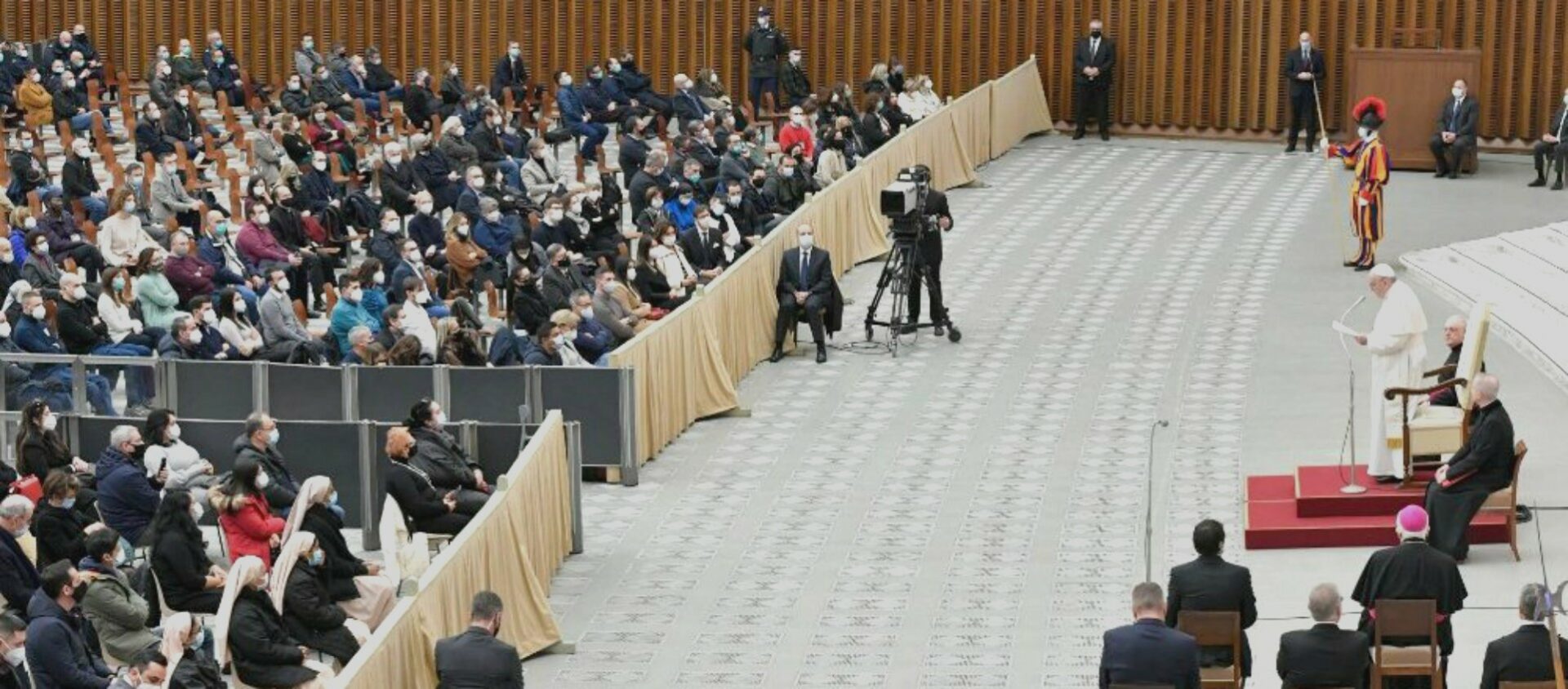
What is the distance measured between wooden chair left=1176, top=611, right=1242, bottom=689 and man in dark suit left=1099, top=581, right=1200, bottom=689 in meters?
0.96

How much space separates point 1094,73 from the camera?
31453 mm

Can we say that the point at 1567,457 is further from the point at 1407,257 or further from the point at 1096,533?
the point at 1407,257

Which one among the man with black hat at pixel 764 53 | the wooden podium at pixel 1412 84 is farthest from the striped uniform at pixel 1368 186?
the man with black hat at pixel 764 53

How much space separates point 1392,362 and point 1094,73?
1585cm

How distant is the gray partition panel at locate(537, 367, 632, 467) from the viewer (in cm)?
1756

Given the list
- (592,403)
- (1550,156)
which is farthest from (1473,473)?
(1550,156)

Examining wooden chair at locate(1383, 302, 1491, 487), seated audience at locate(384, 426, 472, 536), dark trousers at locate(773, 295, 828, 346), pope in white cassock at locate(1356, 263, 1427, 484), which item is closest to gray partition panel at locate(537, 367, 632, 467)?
seated audience at locate(384, 426, 472, 536)

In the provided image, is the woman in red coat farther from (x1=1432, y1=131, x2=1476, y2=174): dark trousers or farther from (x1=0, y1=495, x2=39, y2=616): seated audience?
(x1=1432, y1=131, x2=1476, y2=174): dark trousers

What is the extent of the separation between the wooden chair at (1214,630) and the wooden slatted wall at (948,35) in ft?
60.1

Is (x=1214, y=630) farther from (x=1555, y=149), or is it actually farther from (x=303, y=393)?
(x=1555, y=149)

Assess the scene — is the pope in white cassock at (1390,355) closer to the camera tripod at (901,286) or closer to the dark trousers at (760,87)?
the camera tripod at (901,286)

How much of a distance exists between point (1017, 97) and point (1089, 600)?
16742 mm

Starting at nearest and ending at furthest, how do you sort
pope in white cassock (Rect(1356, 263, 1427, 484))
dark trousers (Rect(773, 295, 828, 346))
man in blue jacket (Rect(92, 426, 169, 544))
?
1. man in blue jacket (Rect(92, 426, 169, 544))
2. pope in white cassock (Rect(1356, 263, 1427, 484))
3. dark trousers (Rect(773, 295, 828, 346))

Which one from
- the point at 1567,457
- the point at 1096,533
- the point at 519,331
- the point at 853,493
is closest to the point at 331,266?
the point at 519,331
